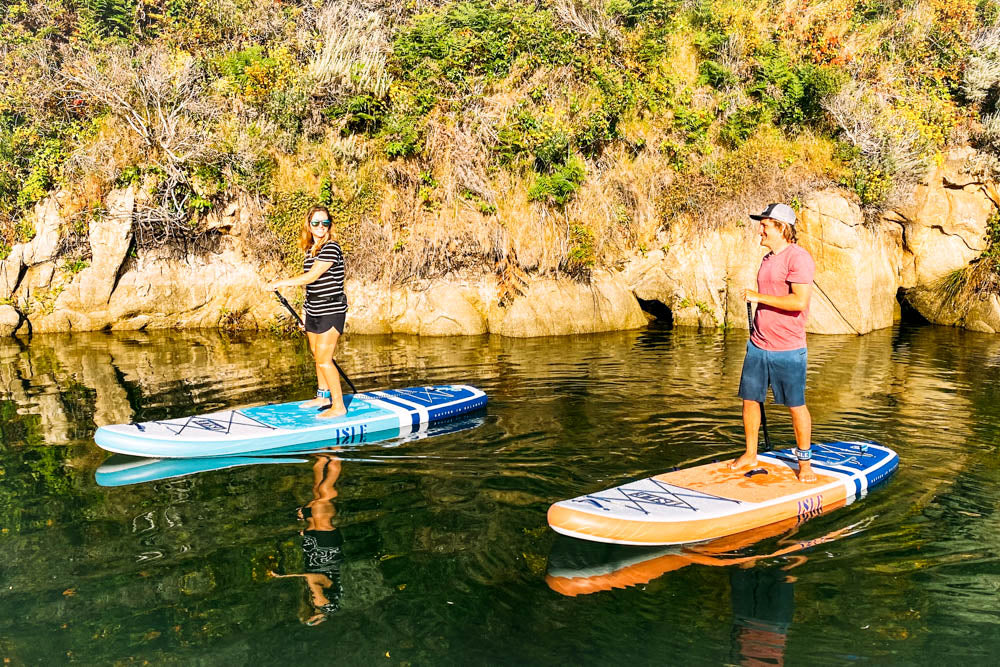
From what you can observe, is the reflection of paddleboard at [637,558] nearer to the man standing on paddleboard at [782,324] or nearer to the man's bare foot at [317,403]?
the man standing on paddleboard at [782,324]

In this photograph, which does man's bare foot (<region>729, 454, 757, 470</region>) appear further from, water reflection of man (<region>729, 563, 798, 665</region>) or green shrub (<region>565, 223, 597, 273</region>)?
green shrub (<region>565, 223, 597, 273</region>)

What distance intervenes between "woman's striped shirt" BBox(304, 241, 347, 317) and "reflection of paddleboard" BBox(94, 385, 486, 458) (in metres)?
1.07

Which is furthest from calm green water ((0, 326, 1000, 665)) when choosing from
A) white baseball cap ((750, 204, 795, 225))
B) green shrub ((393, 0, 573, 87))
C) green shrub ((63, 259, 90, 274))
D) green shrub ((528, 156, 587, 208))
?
green shrub ((393, 0, 573, 87))

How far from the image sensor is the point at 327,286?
729cm

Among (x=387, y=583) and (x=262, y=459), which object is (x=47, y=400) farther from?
(x=387, y=583)

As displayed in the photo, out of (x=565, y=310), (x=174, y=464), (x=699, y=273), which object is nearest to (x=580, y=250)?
(x=565, y=310)

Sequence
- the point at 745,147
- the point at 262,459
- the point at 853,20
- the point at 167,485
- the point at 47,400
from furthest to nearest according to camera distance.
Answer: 1. the point at 853,20
2. the point at 745,147
3. the point at 47,400
4. the point at 262,459
5. the point at 167,485

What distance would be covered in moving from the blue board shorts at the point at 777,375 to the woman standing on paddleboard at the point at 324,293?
3.77 m

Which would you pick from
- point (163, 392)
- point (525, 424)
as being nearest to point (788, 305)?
point (525, 424)

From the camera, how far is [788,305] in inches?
206

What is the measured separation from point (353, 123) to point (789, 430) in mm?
12110

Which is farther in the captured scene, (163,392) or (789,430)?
(163,392)

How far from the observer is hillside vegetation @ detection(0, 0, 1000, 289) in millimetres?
15211

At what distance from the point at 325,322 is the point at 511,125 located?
941 cm
